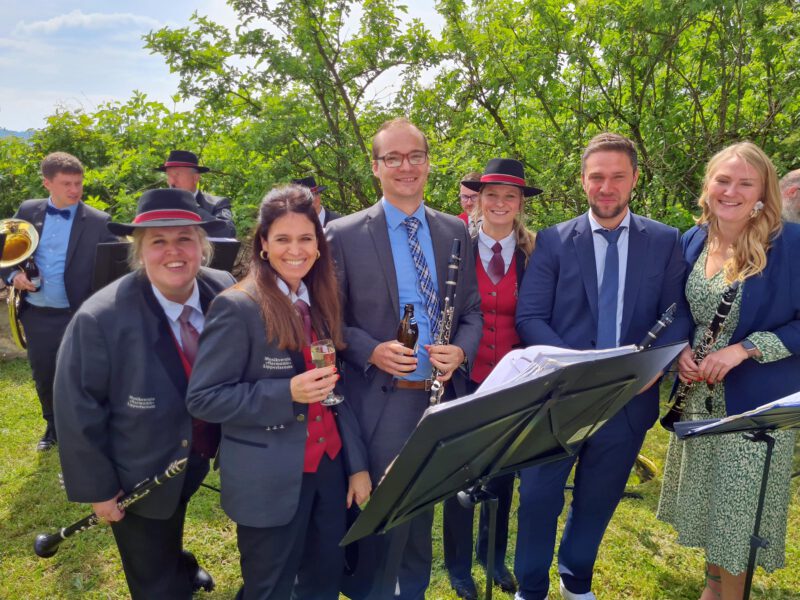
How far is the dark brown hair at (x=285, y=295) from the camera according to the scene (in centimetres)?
261

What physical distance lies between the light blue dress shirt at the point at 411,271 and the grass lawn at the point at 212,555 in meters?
1.78

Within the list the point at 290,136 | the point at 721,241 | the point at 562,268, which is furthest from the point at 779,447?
the point at 290,136

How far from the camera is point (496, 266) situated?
3.93 metres

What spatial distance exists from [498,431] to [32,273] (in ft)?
18.8

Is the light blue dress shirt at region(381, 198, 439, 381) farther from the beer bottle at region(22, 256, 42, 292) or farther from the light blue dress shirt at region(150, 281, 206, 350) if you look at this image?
the beer bottle at region(22, 256, 42, 292)

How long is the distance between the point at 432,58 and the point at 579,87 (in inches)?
94.4

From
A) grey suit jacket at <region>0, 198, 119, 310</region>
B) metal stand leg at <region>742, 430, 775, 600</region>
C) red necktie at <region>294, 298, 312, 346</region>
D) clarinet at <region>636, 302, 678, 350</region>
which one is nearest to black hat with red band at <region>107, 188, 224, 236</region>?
red necktie at <region>294, 298, 312, 346</region>

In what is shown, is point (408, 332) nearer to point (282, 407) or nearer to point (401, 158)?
point (282, 407)

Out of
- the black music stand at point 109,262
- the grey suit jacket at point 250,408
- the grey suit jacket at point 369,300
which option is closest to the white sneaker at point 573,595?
the grey suit jacket at point 369,300

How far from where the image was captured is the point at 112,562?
4.24m

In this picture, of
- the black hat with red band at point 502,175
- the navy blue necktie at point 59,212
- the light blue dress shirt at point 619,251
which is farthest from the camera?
the navy blue necktie at point 59,212

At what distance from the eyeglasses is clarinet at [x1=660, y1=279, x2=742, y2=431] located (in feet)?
6.16

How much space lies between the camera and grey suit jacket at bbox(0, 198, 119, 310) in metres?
5.97

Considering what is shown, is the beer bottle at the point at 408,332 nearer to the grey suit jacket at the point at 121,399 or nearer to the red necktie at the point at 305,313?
the red necktie at the point at 305,313
